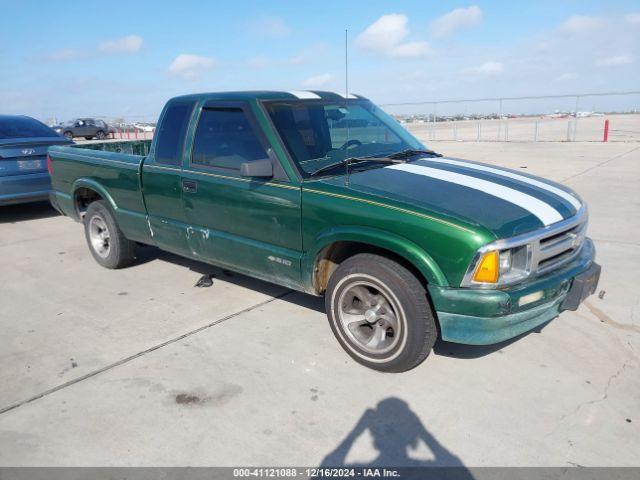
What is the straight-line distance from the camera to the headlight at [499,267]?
2811 mm

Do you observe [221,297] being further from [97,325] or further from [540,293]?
[540,293]

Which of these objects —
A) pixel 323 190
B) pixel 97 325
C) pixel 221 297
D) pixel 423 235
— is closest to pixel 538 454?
pixel 423 235

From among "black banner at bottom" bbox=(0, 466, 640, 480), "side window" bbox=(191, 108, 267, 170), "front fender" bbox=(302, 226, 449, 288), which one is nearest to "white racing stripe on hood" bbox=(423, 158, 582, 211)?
"front fender" bbox=(302, 226, 449, 288)

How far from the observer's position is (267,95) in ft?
13.2

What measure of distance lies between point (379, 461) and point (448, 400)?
27.4 inches

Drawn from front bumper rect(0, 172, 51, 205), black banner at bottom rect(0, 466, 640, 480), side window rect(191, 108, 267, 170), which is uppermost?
side window rect(191, 108, 267, 170)

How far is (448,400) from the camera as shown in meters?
3.04

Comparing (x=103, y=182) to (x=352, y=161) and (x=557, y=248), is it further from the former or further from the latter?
(x=557, y=248)

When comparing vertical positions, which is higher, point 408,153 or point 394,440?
point 408,153

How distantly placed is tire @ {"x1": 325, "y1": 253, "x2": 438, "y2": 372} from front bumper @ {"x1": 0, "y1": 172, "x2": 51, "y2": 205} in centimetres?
615

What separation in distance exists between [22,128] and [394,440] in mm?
8121

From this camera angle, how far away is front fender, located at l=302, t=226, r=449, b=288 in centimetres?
294

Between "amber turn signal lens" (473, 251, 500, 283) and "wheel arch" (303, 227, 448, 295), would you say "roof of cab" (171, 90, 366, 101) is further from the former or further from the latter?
"amber turn signal lens" (473, 251, 500, 283)

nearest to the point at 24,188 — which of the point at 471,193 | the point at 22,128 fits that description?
the point at 22,128
